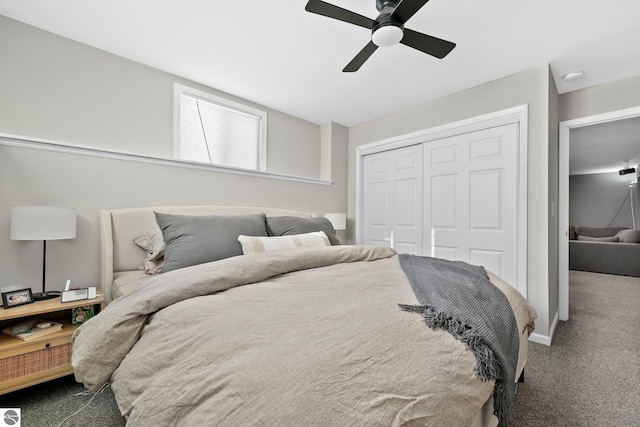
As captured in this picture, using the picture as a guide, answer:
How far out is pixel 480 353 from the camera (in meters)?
0.81

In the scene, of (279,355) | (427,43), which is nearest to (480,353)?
(279,355)

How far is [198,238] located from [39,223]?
86 centimetres

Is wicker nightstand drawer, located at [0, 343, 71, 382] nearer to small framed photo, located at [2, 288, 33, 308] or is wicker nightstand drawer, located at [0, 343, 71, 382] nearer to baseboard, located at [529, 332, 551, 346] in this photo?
small framed photo, located at [2, 288, 33, 308]

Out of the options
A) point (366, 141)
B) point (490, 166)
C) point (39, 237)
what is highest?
point (366, 141)

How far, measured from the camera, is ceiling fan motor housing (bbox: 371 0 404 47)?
1649 mm

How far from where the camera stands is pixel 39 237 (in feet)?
5.48

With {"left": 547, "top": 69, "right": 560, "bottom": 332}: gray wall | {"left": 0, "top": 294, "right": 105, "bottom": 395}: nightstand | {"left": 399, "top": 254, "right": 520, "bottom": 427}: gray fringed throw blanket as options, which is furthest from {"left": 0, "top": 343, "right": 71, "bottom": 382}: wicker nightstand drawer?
{"left": 547, "top": 69, "right": 560, "bottom": 332}: gray wall

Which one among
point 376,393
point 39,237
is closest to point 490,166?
point 376,393

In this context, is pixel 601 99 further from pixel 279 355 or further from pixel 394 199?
pixel 279 355

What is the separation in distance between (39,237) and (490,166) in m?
3.55

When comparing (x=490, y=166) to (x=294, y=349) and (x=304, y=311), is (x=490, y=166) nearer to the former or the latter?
(x=304, y=311)

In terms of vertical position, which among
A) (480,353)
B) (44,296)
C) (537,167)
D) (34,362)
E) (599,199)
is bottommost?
(34,362)

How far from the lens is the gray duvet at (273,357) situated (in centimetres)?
60

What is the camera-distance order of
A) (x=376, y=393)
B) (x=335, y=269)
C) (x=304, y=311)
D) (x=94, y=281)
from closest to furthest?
(x=376, y=393)
(x=304, y=311)
(x=335, y=269)
(x=94, y=281)
